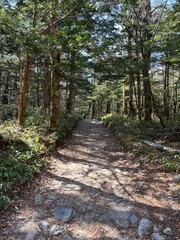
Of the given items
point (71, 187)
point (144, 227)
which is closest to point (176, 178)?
point (144, 227)

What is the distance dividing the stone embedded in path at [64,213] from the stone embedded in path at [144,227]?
1.18 meters

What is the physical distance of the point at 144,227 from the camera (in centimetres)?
333

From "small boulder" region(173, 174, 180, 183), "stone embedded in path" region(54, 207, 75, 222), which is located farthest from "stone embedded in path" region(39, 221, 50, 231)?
"small boulder" region(173, 174, 180, 183)

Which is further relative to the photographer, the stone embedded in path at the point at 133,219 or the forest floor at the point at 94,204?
the stone embedded in path at the point at 133,219

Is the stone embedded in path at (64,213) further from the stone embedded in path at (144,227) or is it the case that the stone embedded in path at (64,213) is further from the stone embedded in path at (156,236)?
the stone embedded in path at (156,236)

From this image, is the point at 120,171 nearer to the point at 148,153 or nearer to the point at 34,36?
the point at 148,153

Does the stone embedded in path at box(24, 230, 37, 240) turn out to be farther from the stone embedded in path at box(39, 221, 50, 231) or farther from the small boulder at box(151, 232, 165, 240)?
the small boulder at box(151, 232, 165, 240)

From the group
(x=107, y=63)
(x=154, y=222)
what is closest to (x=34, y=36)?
(x=154, y=222)

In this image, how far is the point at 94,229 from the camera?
329 cm

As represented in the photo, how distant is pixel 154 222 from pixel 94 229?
3.41 ft

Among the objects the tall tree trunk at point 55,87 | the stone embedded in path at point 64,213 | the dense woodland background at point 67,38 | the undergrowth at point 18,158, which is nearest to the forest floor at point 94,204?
the stone embedded in path at point 64,213

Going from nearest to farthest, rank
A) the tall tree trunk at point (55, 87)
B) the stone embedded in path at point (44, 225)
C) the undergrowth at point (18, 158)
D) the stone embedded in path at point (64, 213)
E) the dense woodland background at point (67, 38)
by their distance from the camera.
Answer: the stone embedded in path at point (44, 225) → the stone embedded in path at point (64, 213) → the undergrowth at point (18, 158) → the dense woodland background at point (67, 38) → the tall tree trunk at point (55, 87)

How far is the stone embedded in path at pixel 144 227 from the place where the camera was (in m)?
3.19

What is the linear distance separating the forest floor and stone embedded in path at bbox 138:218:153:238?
54mm
